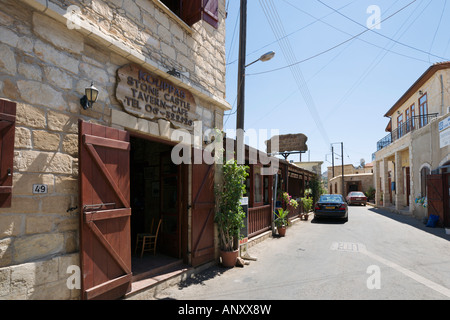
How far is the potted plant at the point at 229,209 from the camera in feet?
18.9

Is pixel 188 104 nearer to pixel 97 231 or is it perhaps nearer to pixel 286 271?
pixel 97 231

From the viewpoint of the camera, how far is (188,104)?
518cm

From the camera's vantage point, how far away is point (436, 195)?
10.9 meters

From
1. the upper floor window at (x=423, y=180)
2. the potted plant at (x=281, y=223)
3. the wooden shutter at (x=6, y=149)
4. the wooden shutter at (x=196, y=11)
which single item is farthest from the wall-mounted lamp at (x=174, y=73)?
the upper floor window at (x=423, y=180)

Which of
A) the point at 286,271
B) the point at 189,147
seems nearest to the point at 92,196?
the point at 189,147

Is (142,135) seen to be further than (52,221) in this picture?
Yes

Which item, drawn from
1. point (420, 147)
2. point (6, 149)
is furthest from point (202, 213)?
point (420, 147)

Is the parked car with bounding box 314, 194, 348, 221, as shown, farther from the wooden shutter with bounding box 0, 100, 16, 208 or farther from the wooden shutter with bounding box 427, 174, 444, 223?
the wooden shutter with bounding box 0, 100, 16, 208

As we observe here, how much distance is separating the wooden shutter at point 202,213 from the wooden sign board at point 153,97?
103 cm

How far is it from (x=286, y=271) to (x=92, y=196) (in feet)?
13.2

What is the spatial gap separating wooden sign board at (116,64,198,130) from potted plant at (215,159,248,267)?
1.42 metres

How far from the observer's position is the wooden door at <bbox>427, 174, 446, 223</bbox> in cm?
1063
